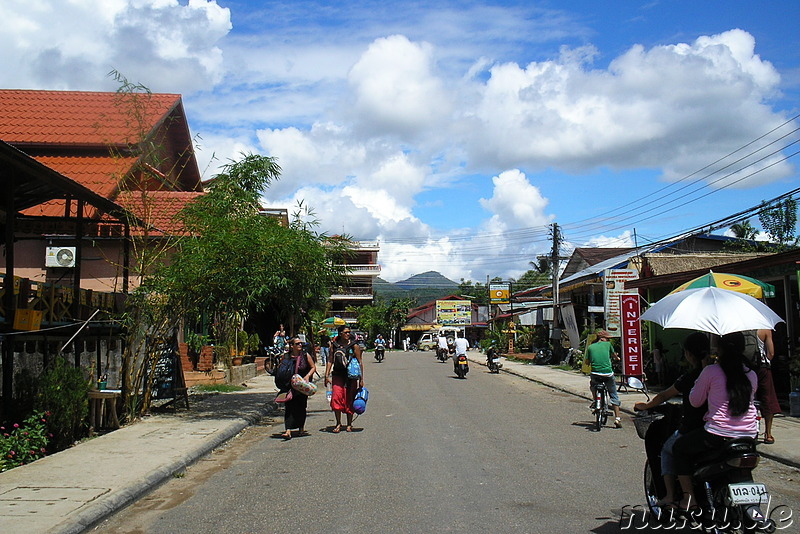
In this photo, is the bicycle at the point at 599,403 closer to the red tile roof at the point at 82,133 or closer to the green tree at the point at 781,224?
the red tile roof at the point at 82,133

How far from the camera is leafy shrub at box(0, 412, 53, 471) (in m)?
9.01

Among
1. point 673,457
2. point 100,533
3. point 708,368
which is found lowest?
point 100,533

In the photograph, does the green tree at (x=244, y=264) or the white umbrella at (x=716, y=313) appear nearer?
the white umbrella at (x=716, y=313)

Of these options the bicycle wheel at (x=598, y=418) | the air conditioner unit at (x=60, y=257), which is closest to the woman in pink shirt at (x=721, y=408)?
the bicycle wheel at (x=598, y=418)

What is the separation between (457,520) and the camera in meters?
6.34

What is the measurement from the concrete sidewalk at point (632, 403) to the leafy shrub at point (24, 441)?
380 inches

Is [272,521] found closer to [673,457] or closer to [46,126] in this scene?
[673,457]

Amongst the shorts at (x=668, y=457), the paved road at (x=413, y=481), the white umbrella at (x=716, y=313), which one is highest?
the white umbrella at (x=716, y=313)

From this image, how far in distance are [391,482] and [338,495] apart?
0.79 meters

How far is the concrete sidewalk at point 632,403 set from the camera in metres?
9.72

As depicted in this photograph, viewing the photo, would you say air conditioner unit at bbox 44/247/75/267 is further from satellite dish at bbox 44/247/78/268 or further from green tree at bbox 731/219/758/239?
green tree at bbox 731/219/758/239

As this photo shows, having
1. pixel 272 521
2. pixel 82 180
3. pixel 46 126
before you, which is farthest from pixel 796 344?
pixel 46 126

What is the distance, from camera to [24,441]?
9.30 metres

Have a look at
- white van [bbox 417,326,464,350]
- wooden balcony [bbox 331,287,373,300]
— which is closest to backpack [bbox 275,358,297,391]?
white van [bbox 417,326,464,350]
